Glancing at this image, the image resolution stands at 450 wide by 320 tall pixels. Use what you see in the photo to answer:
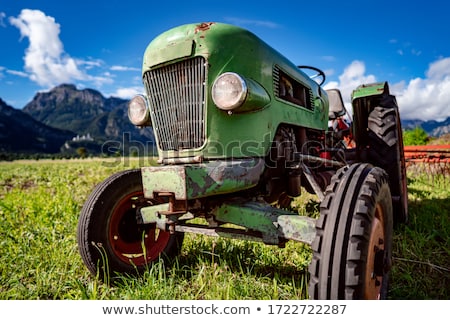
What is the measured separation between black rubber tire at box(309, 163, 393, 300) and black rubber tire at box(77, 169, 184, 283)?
1141mm

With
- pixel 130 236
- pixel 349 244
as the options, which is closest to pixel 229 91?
pixel 349 244

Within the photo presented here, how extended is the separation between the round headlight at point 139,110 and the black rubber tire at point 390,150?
218cm

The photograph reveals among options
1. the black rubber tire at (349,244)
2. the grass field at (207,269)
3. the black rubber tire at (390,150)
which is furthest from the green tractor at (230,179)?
the black rubber tire at (390,150)

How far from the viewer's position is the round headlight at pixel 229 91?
1.58m

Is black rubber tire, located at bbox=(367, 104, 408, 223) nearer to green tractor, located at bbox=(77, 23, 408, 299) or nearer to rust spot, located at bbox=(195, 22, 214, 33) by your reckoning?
green tractor, located at bbox=(77, 23, 408, 299)

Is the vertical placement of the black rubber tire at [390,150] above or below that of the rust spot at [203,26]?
below

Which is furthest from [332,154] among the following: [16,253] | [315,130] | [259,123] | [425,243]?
[16,253]

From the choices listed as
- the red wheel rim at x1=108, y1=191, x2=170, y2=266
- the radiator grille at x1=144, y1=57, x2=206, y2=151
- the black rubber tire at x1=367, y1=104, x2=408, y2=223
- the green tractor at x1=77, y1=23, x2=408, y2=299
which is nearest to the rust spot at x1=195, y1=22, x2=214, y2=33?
the green tractor at x1=77, y1=23, x2=408, y2=299

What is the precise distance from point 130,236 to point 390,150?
7.97 feet

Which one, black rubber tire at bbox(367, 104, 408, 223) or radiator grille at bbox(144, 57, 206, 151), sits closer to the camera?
radiator grille at bbox(144, 57, 206, 151)

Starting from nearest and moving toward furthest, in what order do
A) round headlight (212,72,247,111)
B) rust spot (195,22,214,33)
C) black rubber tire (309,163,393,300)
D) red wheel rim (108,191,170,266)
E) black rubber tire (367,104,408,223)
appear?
black rubber tire (309,163,393,300), round headlight (212,72,247,111), rust spot (195,22,214,33), red wheel rim (108,191,170,266), black rubber tire (367,104,408,223)

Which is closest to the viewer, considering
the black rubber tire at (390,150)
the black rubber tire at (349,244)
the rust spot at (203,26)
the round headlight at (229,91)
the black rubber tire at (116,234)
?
the black rubber tire at (349,244)

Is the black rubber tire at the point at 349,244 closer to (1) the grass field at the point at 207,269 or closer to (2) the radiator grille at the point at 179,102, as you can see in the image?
(1) the grass field at the point at 207,269

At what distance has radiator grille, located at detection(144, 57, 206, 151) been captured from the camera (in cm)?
172
